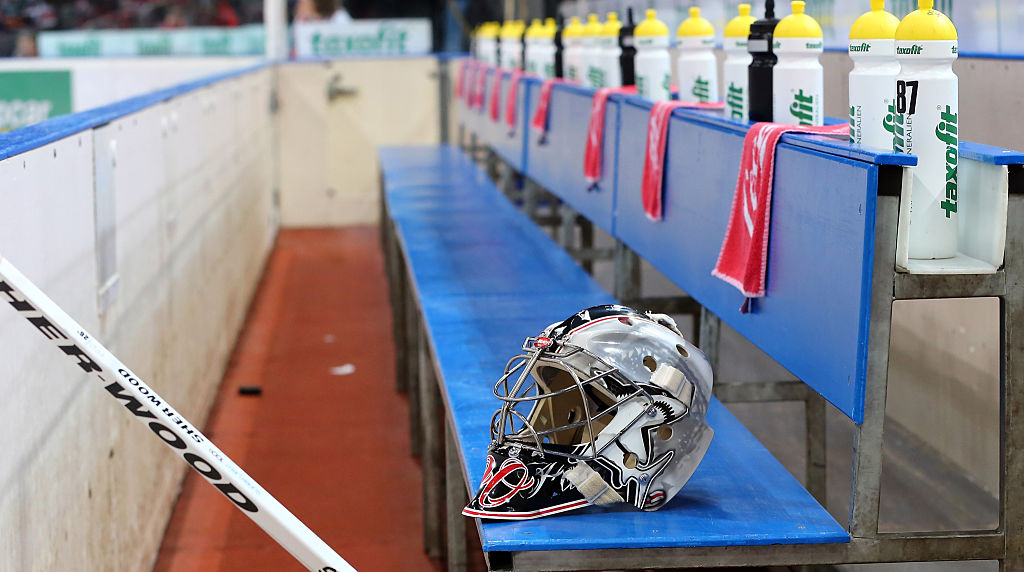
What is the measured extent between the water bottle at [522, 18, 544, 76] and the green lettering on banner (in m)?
5.04

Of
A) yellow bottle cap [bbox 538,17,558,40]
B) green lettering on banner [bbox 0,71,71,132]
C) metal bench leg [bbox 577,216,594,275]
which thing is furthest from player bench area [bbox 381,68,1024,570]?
green lettering on banner [bbox 0,71,71,132]

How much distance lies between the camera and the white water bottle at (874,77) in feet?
5.50

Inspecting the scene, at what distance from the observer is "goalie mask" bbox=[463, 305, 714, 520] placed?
164cm

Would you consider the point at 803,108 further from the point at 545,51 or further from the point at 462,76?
the point at 462,76

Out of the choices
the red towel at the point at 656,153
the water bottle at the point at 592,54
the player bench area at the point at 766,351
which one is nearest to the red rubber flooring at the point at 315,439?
the player bench area at the point at 766,351

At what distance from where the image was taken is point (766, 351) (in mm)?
2094

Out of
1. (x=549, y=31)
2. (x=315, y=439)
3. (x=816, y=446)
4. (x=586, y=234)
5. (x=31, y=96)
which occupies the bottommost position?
(x=315, y=439)

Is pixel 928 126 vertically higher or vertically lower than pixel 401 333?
higher

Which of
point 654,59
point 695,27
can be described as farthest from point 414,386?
point 695,27

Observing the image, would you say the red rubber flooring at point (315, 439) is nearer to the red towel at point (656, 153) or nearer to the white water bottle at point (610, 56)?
the red towel at point (656, 153)

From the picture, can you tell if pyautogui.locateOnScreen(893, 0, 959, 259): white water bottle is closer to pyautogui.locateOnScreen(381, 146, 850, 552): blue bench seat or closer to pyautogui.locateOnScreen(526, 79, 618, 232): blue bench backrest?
pyautogui.locateOnScreen(381, 146, 850, 552): blue bench seat

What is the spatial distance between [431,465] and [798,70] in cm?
148

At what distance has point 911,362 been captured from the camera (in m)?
3.70

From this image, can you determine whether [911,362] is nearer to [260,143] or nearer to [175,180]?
[175,180]
